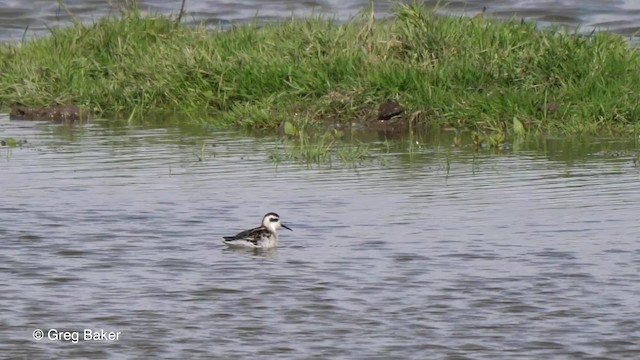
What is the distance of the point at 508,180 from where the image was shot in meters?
10.2

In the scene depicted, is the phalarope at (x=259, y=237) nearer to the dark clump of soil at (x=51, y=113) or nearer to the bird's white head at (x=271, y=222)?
the bird's white head at (x=271, y=222)

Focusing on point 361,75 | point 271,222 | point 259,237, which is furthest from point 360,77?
point 259,237

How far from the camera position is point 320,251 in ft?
27.6

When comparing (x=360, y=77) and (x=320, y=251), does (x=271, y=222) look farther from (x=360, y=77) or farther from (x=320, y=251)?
(x=360, y=77)

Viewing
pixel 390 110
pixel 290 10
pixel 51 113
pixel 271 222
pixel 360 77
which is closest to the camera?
pixel 271 222

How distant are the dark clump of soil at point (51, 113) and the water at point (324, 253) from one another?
4.98 ft

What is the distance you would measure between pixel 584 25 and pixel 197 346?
47.0 feet

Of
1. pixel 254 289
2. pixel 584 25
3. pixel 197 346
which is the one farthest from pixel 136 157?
pixel 584 25

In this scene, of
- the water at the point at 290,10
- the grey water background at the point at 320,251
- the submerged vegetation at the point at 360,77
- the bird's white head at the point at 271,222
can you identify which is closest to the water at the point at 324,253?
the grey water background at the point at 320,251

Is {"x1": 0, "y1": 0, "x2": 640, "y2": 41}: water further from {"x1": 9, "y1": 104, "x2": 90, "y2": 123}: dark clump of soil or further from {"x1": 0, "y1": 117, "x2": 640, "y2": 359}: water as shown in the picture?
{"x1": 0, "y1": 117, "x2": 640, "y2": 359}: water

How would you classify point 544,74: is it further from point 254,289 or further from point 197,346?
point 197,346

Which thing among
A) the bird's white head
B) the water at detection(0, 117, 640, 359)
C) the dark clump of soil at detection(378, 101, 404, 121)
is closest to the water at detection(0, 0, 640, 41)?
the dark clump of soil at detection(378, 101, 404, 121)

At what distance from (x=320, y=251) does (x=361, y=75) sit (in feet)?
15.2

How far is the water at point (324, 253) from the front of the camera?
670cm
